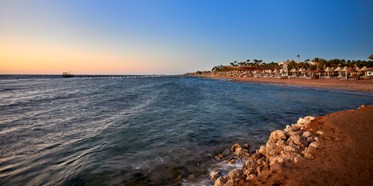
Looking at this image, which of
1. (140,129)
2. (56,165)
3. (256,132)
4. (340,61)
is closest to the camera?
(56,165)

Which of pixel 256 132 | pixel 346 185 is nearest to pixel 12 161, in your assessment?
pixel 346 185

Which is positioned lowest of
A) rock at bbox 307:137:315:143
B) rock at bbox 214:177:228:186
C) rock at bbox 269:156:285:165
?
rock at bbox 214:177:228:186

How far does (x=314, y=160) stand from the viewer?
183 inches

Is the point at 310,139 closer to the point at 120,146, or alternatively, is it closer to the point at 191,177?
the point at 191,177

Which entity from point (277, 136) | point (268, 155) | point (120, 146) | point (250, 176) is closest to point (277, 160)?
point (268, 155)

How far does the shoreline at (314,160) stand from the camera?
3775 millimetres

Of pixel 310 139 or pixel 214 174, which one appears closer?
pixel 214 174

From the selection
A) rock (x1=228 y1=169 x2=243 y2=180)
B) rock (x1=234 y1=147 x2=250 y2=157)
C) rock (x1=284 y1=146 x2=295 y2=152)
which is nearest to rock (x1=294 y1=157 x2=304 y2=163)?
rock (x1=284 y1=146 x2=295 y2=152)

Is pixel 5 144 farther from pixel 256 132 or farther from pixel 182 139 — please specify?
pixel 256 132

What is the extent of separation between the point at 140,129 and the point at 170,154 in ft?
12.5

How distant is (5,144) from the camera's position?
24.7 ft

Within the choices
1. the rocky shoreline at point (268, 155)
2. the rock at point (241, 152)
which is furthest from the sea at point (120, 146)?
the rock at point (241, 152)

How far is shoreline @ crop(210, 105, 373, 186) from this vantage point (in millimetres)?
3775

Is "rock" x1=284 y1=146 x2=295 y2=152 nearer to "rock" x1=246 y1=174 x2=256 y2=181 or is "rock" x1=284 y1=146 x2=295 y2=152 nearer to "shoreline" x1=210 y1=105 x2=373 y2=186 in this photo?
"shoreline" x1=210 y1=105 x2=373 y2=186
